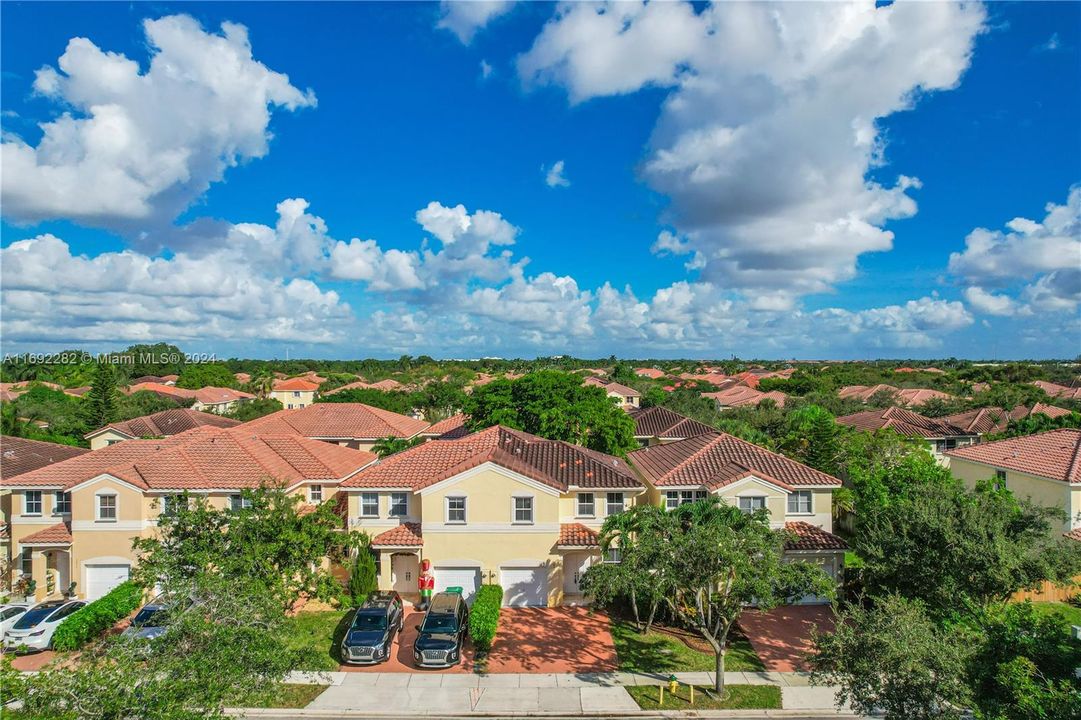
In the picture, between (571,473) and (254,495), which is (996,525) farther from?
(254,495)

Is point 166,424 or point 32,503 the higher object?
point 166,424

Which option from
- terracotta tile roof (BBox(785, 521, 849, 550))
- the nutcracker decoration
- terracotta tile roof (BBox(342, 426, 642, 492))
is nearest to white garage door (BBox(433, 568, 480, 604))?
the nutcracker decoration

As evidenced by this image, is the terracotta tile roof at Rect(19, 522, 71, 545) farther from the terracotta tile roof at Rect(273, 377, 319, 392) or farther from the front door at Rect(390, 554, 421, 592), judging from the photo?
the terracotta tile roof at Rect(273, 377, 319, 392)

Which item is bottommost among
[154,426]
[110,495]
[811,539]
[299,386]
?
[811,539]

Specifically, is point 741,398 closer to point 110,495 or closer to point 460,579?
point 460,579

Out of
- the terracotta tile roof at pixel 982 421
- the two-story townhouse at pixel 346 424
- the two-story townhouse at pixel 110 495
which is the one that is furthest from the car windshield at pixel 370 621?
the terracotta tile roof at pixel 982 421

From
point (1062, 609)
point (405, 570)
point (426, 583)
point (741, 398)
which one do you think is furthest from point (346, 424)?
point (741, 398)

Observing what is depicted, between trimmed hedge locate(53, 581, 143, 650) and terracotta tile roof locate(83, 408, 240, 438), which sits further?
terracotta tile roof locate(83, 408, 240, 438)
